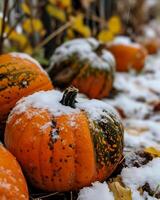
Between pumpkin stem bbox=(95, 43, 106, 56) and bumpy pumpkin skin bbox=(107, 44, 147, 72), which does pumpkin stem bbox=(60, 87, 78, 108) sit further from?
bumpy pumpkin skin bbox=(107, 44, 147, 72)

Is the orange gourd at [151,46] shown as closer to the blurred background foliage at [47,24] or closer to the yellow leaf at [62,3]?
the blurred background foliage at [47,24]

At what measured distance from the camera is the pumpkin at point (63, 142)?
1.87 meters

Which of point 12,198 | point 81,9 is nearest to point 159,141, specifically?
point 12,198

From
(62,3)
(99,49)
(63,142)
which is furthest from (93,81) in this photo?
(63,142)

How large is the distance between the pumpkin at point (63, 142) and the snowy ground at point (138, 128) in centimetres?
9

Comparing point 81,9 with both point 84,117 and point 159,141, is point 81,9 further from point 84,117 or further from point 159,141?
point 84,117

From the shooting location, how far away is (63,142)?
6.15 feet

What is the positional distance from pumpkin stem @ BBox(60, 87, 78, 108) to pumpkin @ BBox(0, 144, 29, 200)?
0.36 meters

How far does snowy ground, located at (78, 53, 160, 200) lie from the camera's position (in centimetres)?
188

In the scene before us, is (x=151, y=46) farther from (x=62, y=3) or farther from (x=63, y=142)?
(x=63, y=142)

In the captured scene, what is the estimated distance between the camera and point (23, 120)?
6.41ft

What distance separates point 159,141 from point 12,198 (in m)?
1.44

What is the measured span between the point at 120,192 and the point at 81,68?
5.99 ft

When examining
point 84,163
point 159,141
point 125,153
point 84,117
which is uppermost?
point 84,117
